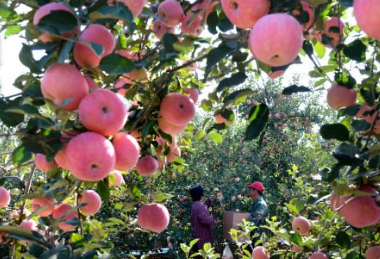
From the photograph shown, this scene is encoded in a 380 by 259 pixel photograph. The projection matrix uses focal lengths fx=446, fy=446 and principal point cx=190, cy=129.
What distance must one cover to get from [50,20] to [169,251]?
16.1 ft

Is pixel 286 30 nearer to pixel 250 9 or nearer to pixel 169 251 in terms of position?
pixel 250 9

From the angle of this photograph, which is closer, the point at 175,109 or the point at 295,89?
the point at 295,89

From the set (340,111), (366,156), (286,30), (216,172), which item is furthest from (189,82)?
(216,172)

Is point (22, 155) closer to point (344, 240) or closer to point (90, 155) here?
point (90, 155)

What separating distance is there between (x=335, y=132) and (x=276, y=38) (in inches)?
20.7

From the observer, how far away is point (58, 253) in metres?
1.13

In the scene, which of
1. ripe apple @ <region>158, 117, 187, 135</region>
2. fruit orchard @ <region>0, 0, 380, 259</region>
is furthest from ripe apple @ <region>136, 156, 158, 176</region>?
ripe apple @ <region>158, 117, 187, 135</region>

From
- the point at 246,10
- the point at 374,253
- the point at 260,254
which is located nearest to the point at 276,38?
the point at 246,10

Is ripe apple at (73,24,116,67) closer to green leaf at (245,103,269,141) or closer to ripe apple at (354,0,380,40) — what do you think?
green leaf at (245,103,269,141)

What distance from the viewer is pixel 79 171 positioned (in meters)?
0.96

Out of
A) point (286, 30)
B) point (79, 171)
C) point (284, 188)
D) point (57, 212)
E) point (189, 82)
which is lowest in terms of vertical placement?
point (284, 188)

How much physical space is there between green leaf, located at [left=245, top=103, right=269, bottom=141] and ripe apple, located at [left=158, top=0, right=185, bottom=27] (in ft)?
1.47

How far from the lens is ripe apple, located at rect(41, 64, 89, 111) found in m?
0.92

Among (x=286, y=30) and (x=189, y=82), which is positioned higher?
(x=286, y=30)
